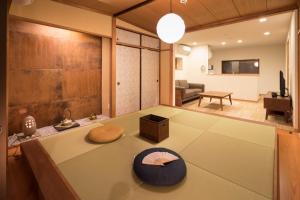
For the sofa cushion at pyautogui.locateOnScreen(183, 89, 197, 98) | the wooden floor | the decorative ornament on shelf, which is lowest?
the wooden floor

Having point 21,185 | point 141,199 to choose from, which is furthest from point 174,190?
point 21,185

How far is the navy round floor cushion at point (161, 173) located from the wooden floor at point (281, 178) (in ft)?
1.78

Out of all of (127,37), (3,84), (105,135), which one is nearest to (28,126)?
(105,135)

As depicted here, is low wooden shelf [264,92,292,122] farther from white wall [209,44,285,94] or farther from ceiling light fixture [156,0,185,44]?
white wall [209,44,285,94]

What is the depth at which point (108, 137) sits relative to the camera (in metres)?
1.22

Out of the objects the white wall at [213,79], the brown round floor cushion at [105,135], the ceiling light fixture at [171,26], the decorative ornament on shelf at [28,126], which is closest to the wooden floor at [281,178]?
the brown round floor cushion at [105,135]

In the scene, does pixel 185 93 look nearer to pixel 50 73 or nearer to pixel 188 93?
pixel 188 93

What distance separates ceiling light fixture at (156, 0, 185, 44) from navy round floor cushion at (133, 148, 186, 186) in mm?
1590

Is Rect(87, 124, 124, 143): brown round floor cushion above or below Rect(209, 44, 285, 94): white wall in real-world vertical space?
below

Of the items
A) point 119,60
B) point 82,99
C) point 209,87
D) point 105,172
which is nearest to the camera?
point 105,172

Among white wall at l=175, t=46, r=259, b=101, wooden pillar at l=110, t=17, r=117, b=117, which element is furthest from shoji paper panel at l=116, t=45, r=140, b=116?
white wall at l=175, t=46, r=259, b=101

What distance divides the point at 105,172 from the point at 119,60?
10.3ft

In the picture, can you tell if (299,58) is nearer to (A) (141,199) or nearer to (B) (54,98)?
(A) (141,199)

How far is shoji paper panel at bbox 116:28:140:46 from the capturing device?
12.0 ft
